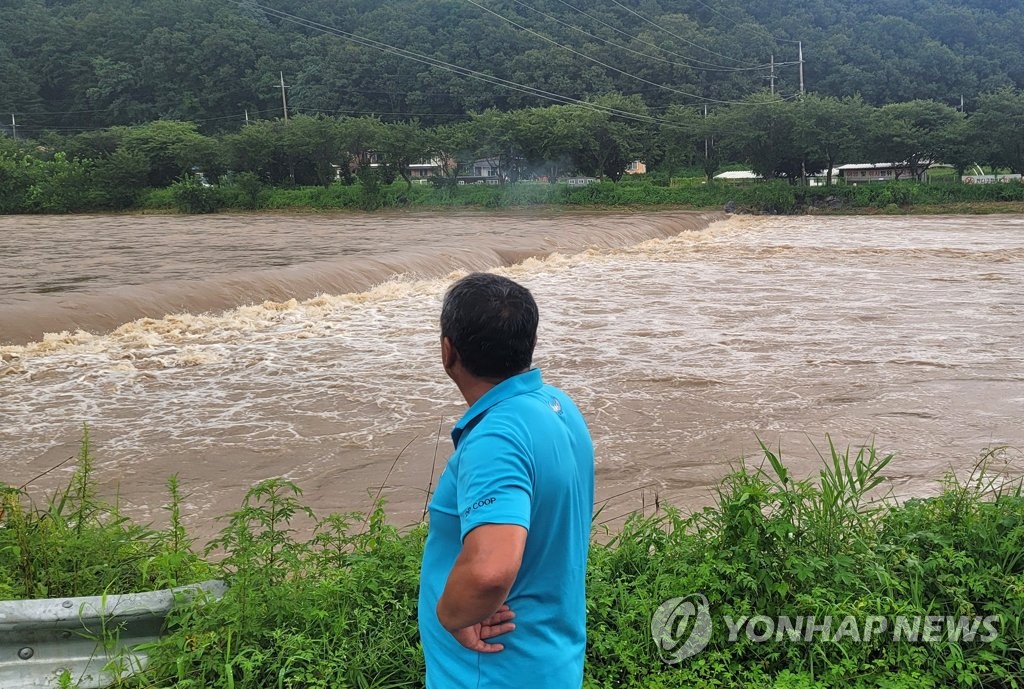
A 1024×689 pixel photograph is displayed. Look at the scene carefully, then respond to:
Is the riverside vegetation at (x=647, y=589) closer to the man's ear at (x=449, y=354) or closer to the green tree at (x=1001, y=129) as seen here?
the man's ear at (x=449, y=354)

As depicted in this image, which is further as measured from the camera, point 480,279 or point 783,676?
point 783,676

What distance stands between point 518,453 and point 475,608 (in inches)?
11.5

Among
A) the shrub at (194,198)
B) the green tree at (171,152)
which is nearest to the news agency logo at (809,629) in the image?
the shrub at (194,198)

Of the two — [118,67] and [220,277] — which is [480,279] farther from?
[118,67]

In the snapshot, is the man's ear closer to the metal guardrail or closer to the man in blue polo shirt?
the man in blue polo shirt

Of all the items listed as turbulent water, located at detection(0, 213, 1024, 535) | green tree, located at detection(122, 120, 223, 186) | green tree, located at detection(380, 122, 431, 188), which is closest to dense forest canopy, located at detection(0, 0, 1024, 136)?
green tree, located at detection(380, 122, 431, 188)

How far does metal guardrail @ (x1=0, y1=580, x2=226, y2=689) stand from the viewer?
9.73 ft

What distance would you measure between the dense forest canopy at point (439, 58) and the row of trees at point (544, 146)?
14.1m

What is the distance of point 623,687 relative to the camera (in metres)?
3.03

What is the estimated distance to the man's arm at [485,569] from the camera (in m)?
1.63

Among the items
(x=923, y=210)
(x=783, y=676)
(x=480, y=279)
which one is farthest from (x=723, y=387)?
(x=923, y=210)

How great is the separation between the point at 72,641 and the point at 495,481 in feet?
7.02

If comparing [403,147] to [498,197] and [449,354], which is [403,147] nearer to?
[498,197]

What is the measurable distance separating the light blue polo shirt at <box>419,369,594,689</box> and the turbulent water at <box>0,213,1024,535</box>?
4.50 meters
